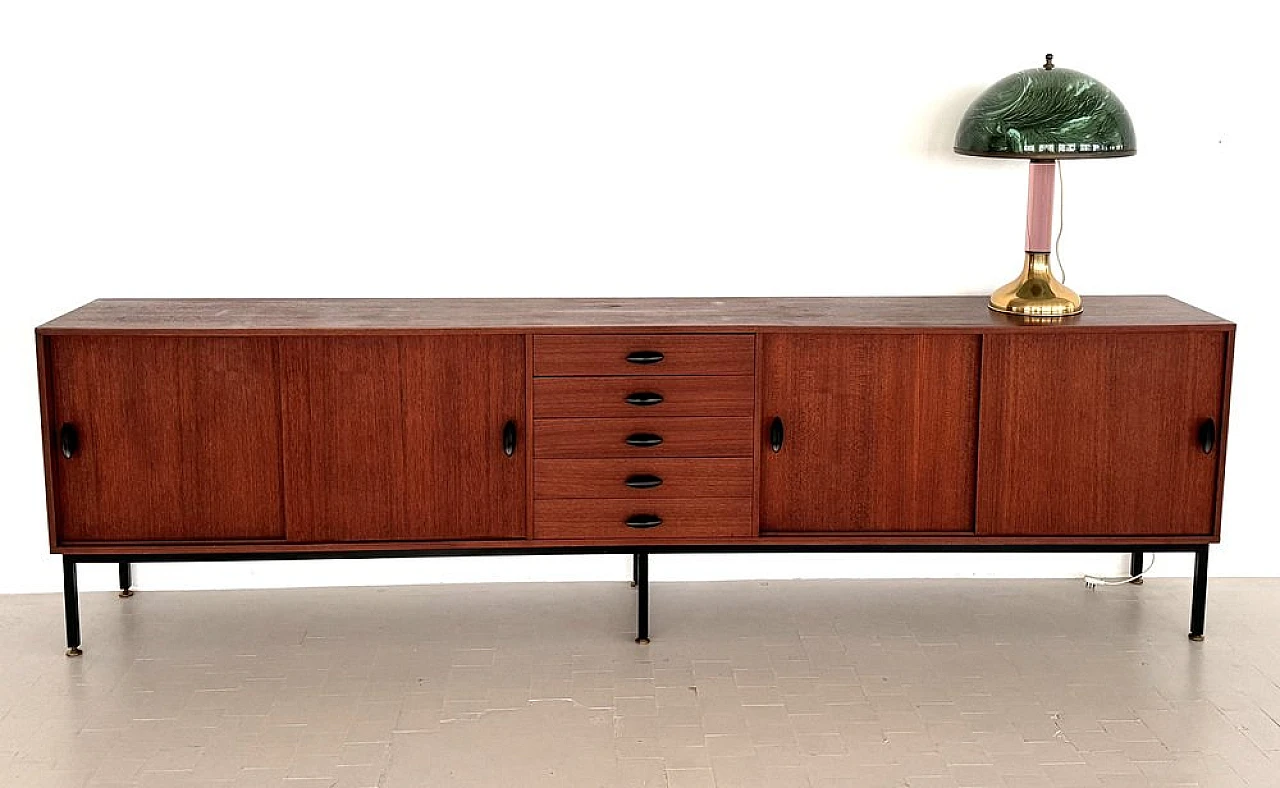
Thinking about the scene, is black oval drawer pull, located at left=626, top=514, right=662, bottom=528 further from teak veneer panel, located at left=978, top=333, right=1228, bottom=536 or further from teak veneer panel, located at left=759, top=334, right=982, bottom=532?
teak veneer panel, located at left=978, top=333, right=1228, bottom=536

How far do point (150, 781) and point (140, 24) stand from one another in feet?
6.53

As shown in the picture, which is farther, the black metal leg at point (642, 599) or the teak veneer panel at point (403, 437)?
the black metal leg at point (642, 599)

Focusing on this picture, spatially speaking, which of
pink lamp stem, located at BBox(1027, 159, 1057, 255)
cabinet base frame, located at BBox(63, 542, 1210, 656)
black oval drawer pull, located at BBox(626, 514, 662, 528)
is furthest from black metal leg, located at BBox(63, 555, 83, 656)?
pink lamp stem, located at BBox(1027, 159, 1057, 255)

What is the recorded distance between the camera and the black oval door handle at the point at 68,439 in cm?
348

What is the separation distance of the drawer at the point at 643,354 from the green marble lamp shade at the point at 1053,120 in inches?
32.3

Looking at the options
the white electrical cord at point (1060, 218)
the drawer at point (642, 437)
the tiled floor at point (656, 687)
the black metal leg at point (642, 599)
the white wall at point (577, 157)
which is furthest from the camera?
the white electrical cord at point (1060, 218)

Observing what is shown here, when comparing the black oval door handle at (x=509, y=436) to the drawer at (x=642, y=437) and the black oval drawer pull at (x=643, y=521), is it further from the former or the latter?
the black oval drawer pull at (x=643, y=521)

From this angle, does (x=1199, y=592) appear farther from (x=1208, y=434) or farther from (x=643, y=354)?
(x=643, y=354)

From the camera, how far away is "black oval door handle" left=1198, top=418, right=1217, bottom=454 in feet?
11.8

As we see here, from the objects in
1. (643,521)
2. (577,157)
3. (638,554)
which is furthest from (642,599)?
(577,157)

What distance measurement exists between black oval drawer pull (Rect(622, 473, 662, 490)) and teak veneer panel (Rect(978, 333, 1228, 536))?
2.70ft

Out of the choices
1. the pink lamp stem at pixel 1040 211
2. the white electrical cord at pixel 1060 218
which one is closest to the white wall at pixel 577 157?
the white electrical cord at pixel 1060 218

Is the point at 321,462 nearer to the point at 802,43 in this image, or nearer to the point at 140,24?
the point at 140,24

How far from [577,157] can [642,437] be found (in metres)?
0.85
